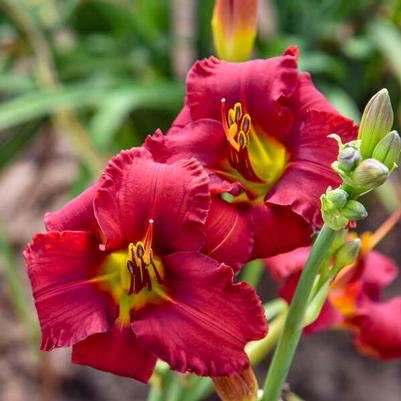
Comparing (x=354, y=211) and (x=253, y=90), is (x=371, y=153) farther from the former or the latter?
(x=253, y=90)

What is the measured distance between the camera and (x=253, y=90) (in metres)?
0.55

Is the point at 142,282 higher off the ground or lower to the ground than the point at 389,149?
lower

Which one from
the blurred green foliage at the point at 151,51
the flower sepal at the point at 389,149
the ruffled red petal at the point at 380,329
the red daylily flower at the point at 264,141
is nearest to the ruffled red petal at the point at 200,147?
the red daylily flower at the point at 264,141

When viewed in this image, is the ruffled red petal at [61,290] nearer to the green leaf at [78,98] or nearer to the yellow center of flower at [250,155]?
the yellow center of flower at [250,155]

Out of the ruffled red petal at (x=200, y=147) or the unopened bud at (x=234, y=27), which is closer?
the ruffled red petal at (x=200, y=147)

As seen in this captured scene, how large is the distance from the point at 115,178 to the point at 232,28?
264 millimetres

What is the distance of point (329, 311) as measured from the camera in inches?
24.6

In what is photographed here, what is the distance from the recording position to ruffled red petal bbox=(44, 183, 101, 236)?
485 mm

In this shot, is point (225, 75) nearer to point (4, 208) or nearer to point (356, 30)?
point (356, 30)

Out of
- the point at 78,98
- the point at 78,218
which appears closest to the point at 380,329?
the point at 78,218

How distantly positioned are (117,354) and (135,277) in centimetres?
5

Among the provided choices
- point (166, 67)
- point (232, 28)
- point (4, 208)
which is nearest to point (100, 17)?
point (166, 67)

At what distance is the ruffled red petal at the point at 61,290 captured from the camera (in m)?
0.46

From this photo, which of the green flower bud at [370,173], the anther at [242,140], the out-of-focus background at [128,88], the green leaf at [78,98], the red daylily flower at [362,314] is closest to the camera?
the green flower bud at [370,173]
